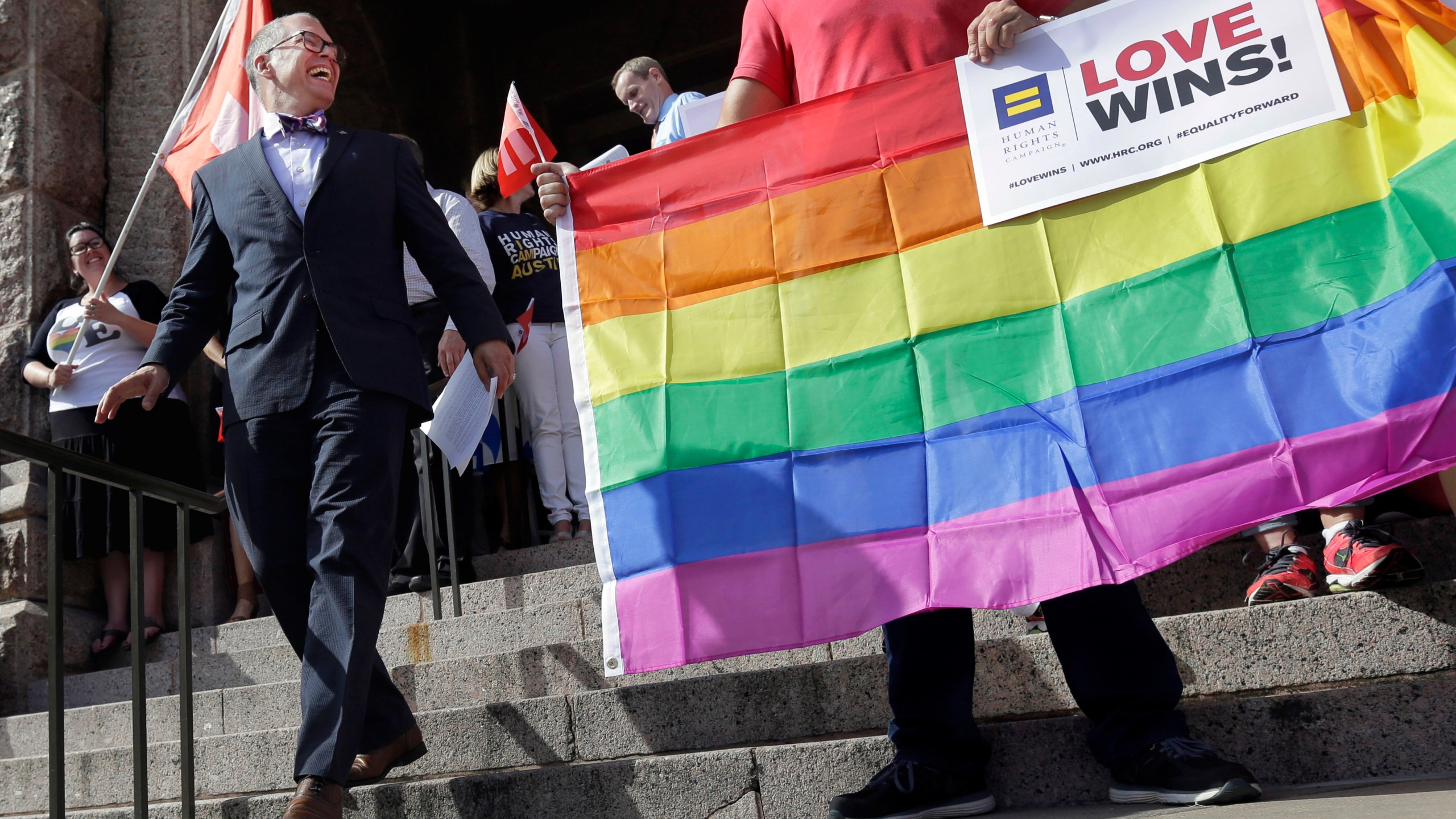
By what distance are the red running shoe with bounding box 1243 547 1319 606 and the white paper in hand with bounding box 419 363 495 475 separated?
2.02 metres

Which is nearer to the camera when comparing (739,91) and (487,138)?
(739,91)

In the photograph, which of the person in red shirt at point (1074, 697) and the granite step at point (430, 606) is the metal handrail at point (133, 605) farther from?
the person in red shirt at point (1074, 697)

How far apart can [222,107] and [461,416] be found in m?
2.00

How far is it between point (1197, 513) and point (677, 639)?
114 centimetres

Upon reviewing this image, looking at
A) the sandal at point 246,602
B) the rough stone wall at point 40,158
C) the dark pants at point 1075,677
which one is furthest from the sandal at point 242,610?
the dark pants at point 1075,677

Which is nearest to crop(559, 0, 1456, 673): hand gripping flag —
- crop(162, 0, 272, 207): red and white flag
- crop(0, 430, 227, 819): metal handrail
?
crop(0, 430, 227, 819): metal handrail

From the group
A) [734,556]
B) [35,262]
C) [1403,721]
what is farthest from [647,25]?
[1403,721]

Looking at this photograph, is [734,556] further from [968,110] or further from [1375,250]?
[1375,250]

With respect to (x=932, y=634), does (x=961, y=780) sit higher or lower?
lower

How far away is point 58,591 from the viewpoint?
2.71 metres

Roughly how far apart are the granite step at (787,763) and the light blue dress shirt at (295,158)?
1388mm

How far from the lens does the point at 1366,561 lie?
8.44ft

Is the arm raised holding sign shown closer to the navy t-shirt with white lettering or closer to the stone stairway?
the stone stairway

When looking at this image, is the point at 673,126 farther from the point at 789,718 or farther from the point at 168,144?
the point at 789,718
